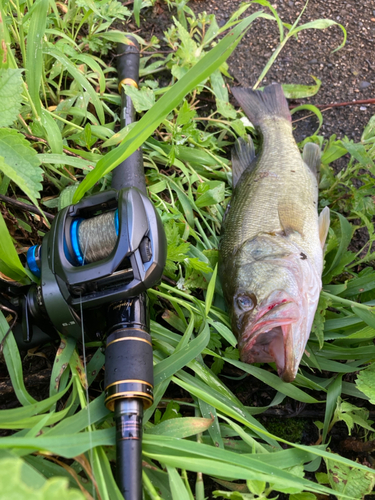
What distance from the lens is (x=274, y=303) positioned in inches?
81.7

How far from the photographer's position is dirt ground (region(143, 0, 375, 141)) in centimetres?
328

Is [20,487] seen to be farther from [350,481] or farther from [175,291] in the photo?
[350,481]

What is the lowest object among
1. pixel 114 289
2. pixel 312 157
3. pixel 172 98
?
pixel 114 289

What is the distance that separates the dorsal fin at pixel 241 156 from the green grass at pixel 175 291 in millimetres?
79

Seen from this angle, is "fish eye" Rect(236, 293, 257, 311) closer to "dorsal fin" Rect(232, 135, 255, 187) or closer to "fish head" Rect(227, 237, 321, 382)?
"fish head" Rect(227, 237, 321, 382)

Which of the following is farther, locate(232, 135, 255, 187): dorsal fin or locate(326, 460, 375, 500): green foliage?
locate(232, 135, 255, 187): dorsal fin

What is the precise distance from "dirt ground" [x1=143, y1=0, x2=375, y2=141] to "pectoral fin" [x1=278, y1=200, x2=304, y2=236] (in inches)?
41.3

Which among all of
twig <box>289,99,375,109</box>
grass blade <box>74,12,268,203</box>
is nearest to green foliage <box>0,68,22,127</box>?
grass blade <box>74,12,268,203</box>

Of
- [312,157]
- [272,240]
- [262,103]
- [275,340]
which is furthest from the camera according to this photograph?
[262,103]

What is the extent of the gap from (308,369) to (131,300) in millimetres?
1329

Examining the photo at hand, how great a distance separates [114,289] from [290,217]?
4.65 ft

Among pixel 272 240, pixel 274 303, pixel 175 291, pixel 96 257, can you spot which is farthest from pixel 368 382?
pixel 96 257

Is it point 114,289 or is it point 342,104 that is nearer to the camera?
point 114,289

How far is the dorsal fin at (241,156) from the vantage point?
279 cm
